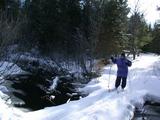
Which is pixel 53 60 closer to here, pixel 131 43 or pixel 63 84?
pixel 63 84

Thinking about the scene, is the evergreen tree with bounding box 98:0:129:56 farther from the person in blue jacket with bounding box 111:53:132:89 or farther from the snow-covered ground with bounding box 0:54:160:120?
the person in blue jacket with bounding box 111:53:132:89

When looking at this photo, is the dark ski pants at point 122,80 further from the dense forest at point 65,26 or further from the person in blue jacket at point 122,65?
the dense forest at point 65,26

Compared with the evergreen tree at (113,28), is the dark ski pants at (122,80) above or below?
below

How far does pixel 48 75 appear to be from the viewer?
32.7m

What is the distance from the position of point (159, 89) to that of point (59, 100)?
523 centimetres

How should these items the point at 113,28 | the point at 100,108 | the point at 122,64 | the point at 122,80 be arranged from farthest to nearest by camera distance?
the point at 113,28 < the point at 122,80 < the point at 122,64 < the point at 100,108

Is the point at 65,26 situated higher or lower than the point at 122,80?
higher

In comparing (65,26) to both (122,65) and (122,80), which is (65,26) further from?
(122,65)

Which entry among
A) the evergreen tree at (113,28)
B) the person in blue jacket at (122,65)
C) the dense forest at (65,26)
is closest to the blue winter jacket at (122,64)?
the person in blue jacket at (122,65)

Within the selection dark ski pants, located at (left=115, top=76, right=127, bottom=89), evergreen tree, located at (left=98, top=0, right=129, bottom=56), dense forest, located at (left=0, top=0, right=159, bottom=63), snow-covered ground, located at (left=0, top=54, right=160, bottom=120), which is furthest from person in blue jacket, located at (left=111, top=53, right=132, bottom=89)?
evergreen tree, located at (left=98, top=0, right=129, bottom=56)

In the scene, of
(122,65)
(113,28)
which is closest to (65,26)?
(113,28)

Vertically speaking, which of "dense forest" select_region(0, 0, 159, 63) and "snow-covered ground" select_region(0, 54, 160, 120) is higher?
"dense forest" select_region(0, 0, 159, 63)

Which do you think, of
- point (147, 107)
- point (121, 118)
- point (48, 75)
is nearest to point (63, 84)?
point (48, 75)

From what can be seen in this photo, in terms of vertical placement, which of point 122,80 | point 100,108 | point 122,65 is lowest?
point 100,108
